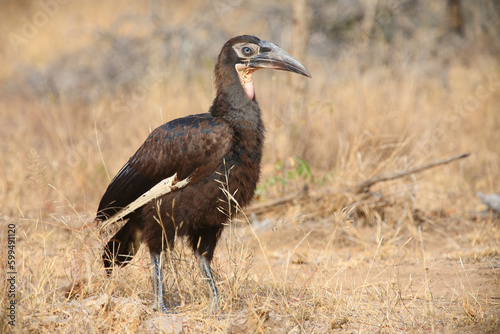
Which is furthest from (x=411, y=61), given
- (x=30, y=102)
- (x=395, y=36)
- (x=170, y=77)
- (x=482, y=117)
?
(x=30, y=102)

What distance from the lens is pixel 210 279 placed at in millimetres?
3385

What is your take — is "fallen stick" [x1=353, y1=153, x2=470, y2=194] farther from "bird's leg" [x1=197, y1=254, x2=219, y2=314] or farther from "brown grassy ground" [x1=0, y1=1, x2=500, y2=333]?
"bird's leg" [x1=197, y1=254, x2=219, y2=314]

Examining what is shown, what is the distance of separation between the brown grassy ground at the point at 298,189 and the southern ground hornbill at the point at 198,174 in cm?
17

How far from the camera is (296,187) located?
533 centimetres

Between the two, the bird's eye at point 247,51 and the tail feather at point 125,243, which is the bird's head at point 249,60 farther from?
the tail feather at point 125,243

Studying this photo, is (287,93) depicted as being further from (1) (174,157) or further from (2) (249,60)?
(1) (174,157)

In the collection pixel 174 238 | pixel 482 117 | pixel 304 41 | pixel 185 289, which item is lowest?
pixel 482 117

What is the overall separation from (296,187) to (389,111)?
1.97 m

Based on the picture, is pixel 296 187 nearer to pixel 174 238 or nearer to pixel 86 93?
pixel 174 238

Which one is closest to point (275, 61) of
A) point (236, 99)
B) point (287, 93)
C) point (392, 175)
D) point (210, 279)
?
point (236, 99)

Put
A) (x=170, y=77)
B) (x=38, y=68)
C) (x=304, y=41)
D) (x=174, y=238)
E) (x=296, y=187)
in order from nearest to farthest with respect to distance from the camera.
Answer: (x=174, y=238), (x=296, y=187), (x=304, y=41), (x=170, y=77), (x=38, y=68)

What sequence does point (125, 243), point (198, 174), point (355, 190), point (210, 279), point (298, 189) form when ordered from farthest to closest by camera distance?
point (298, 189) → point (355, 190) → point (125, 243) → point (210, 279) → point (198, 174)

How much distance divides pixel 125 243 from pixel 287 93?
396 centimetres

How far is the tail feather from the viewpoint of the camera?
3.47 metres
